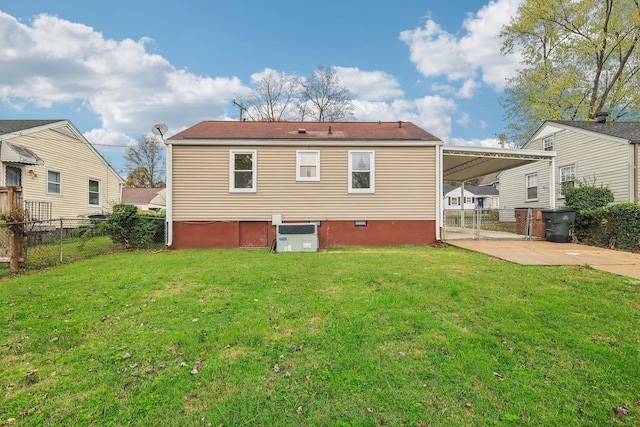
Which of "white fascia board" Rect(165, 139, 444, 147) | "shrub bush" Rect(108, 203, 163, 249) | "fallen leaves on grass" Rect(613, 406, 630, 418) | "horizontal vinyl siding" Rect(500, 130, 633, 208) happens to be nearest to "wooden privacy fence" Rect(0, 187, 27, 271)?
"shrub bush" Rect(108, 203, 163, 249)

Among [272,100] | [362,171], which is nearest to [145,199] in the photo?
[272,100]

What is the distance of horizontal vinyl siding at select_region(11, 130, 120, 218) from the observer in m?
11.6

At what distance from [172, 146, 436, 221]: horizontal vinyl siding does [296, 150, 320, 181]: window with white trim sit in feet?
0.46

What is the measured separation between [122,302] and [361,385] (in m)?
3.61

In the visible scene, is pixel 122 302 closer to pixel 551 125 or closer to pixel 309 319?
pixel 309 319

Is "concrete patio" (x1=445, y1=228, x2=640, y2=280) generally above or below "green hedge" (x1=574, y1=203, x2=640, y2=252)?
below

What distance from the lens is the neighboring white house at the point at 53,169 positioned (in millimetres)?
10711

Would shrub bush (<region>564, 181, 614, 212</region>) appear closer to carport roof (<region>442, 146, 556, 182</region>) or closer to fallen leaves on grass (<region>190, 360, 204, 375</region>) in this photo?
carport roof (<region>442, 146, 556, 182</region>)

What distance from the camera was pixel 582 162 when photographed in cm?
1400

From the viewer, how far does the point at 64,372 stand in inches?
98.9

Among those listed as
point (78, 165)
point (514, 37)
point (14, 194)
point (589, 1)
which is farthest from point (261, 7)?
point (589, 1)

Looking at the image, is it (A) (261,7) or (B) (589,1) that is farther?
(B) (589,1)

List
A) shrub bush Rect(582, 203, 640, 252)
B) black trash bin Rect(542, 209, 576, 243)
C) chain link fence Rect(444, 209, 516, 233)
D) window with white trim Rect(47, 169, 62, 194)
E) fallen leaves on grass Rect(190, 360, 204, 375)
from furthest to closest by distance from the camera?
chain link fence Rect(444, 209, 516, 233) → window with white trim Rect(47, 169, 62, 194) → black trash bin Rect(542, 209, 576, 243) → shrub bush Rect(582, 203, 640, 252) → fallen leaves on grass Rect(190, 360, 204, 375)

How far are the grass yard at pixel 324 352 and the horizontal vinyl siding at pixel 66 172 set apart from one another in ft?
30.6
